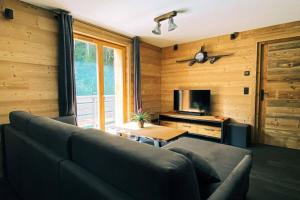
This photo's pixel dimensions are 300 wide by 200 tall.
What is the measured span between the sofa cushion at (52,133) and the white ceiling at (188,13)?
183 centimetres

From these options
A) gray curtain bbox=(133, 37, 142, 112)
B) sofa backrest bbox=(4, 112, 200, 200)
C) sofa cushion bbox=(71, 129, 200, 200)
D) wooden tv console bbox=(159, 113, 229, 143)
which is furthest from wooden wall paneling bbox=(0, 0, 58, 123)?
wooden tv console bbox=(159, 113, 229, 143)

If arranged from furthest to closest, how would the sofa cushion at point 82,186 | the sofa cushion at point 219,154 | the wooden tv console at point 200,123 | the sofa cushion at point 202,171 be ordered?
the wooden tv console at point 200,123
the sofa cushion at point 219,154
the sofa cushion at point 202,171
the sofa cushion at point 82,186

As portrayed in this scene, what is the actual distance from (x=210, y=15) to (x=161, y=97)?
2.72 metres

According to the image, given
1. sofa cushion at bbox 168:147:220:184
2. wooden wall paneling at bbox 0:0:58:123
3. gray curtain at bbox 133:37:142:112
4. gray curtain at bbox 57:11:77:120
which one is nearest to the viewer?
sofa cushion at bbox 168:147:220:184

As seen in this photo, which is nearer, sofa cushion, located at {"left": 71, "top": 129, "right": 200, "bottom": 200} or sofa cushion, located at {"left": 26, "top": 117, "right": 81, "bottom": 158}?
sofa cushion, located at {"left": 71, "top": 129, "right": 200, "bottom": 200}

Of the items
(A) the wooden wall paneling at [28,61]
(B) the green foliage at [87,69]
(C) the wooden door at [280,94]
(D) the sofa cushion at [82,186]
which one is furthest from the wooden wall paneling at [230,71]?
(D) the sofa cushion at [82,186]

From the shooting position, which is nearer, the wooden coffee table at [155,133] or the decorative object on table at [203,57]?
the wooden coffee table at [155,133]

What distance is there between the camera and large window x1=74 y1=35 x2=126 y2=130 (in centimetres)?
337

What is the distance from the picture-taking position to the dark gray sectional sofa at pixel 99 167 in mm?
760

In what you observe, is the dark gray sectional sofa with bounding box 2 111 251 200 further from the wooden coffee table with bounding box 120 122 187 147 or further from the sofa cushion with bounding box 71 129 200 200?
the wooden coffee table with bounding box 120 122 187 147

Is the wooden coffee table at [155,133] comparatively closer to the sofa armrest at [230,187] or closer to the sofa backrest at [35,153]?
the sofa armrest at [230,187]

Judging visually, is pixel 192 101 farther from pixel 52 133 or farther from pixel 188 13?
pixel 52 133

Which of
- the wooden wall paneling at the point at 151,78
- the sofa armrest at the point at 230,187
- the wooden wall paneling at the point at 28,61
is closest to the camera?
the sofa armrest at the point at 230,187

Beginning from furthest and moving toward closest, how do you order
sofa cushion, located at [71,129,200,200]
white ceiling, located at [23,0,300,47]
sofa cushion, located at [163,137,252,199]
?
white ceiling, located at [23,0,300,47]
sofa cushion, located at [163,137,252,199]
sofa cushion, located at [71,129,200,200]
